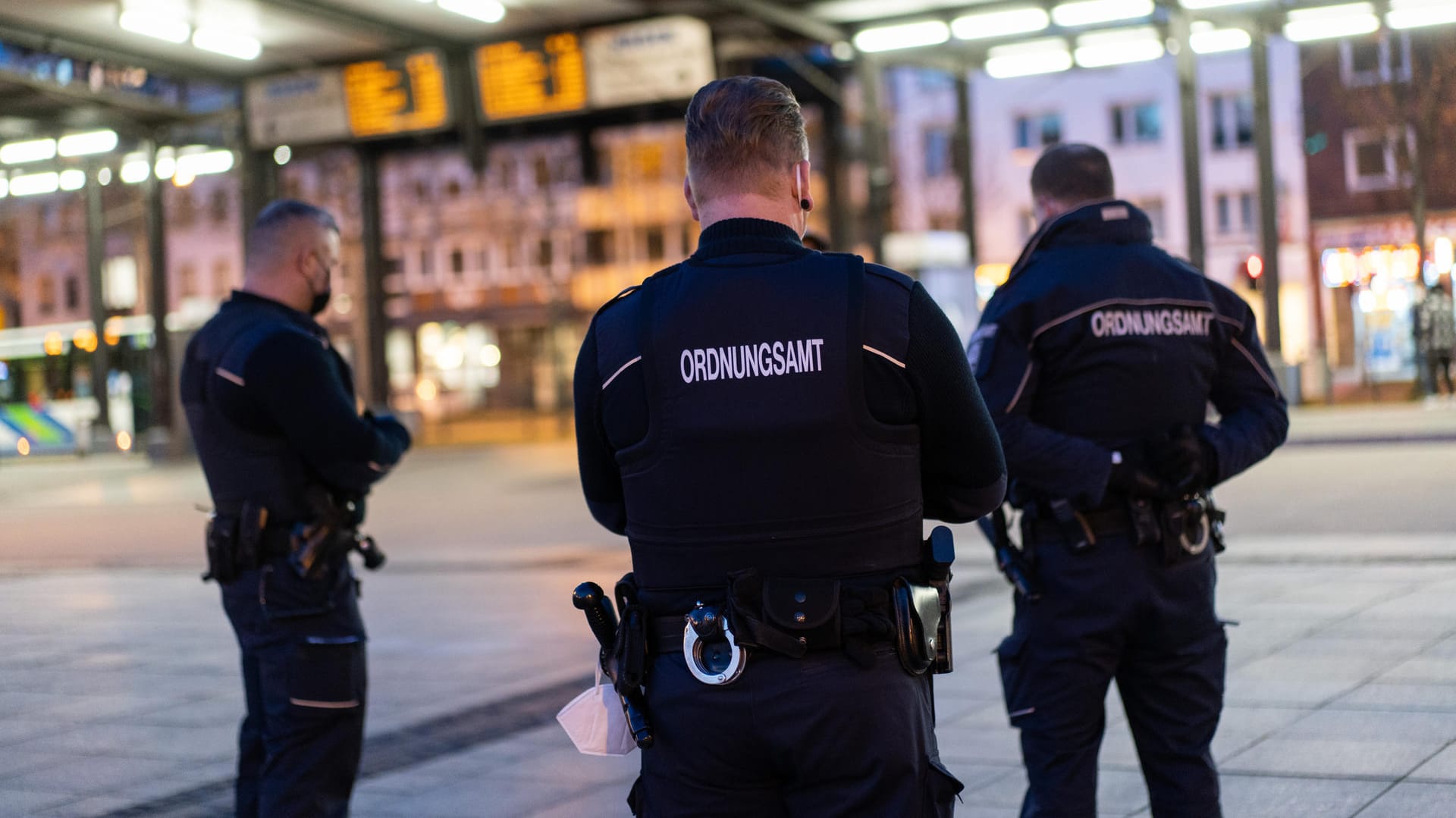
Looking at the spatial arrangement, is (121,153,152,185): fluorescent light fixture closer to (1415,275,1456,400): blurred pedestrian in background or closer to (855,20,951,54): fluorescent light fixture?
(855,20,951,54): fluorescent light fixture

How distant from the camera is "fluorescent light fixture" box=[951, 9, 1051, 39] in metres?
22.2

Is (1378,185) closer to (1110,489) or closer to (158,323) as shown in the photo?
(158,323)

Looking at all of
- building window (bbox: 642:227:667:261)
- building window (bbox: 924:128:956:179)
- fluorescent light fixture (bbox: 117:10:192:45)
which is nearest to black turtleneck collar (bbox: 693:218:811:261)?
fluorescent light fixture (bbox: 117:10:192:45)

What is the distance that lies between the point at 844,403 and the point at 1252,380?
6.53ft

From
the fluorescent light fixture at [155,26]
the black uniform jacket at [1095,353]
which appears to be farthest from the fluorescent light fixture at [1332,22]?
the black uniform jacket at [1095,353]

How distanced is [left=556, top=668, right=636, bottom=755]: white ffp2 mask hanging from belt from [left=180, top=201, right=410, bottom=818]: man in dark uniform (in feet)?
5.81

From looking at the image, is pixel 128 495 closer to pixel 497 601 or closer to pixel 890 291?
pixel 497 601

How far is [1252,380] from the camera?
164 inches

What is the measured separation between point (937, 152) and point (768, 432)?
53.5 metres

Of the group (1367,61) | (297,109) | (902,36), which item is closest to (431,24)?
(297,109)

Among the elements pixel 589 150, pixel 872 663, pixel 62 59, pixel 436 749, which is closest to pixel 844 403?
pixel 872 663

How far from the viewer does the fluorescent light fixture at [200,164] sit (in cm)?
2923

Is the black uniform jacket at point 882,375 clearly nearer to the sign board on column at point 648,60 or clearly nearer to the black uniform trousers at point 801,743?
the black uniform trousers at point 801,743

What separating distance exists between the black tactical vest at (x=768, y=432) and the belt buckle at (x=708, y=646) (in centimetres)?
8
